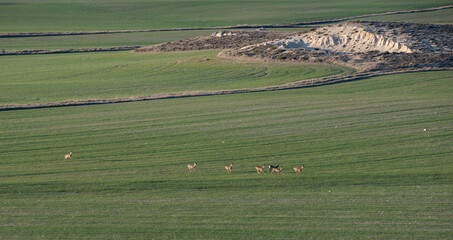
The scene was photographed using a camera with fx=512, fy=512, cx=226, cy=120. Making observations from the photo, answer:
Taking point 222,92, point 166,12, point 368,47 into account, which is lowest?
point 222,92

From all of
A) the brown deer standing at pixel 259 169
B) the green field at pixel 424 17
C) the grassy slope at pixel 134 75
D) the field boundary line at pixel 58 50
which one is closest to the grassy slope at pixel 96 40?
the field boundary line at pixel 58 50

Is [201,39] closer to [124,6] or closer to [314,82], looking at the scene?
[314,82]

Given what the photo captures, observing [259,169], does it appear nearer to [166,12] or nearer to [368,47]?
[368,47]

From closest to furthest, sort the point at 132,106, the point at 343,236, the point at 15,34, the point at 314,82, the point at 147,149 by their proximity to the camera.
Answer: the point at 343,236
the point at 147,149
the point at 132,106
the point at 314,82
the point at 15,34

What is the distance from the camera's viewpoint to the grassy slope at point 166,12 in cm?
8531

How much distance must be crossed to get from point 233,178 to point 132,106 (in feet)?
49.0

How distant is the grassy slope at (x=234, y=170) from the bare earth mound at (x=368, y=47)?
11.4 metres

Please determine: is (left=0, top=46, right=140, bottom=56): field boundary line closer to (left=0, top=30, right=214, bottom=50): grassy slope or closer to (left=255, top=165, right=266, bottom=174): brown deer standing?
(left=0, top=30, right=214, bottom=50): grassy slope

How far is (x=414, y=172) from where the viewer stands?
19875 millimetres

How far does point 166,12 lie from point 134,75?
2301 inches

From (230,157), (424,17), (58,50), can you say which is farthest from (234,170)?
(424,17)

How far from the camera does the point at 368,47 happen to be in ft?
157

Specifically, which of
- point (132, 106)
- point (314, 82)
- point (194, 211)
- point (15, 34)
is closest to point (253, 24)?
point (15, 34)

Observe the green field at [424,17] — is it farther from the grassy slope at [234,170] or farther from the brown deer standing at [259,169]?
the brown deer standing at [259,169]
